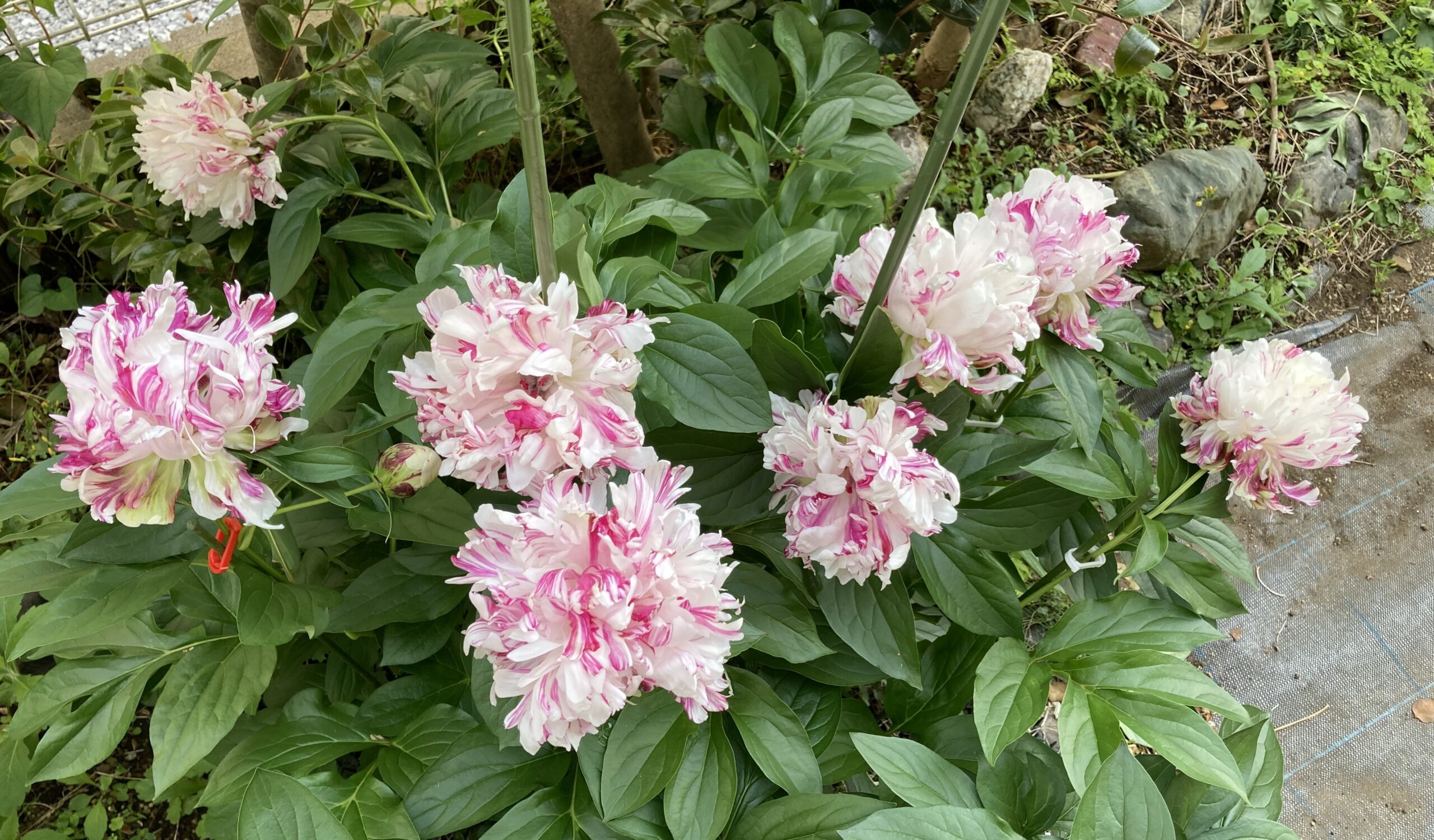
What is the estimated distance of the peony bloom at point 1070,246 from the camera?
93 centimetres

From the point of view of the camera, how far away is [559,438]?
2.29ft

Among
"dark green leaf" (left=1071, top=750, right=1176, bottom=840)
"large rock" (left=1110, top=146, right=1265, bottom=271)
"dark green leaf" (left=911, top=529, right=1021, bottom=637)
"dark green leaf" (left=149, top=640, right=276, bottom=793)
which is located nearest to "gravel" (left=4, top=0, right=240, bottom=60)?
"dark green leaf" (left=149, top=640, right=276, bottom=793)

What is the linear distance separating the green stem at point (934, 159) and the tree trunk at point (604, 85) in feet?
2.67

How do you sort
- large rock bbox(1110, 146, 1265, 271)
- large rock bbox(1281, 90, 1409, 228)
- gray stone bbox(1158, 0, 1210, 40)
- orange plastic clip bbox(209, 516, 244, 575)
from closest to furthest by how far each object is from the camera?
1. orange plastic clip bbox(209, 516, 244, 575)
2. large rock bbox(1110, 146, 1265, 271)
3. large rock bbox(1281, 90, 1409, 228)
4. gray stone bbox(1158, 0, 1210, 40)

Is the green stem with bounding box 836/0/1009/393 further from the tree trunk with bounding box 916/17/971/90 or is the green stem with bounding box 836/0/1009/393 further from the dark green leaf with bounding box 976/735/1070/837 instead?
the tree trunk with bounding box 916/17/971/90

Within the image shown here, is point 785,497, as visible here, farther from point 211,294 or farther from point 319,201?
point 211,294

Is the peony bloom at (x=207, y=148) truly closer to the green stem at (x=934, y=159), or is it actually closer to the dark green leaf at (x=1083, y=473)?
the green stem at (x=934, y=159)

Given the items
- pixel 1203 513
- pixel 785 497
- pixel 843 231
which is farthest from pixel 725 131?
pixel 1203 513

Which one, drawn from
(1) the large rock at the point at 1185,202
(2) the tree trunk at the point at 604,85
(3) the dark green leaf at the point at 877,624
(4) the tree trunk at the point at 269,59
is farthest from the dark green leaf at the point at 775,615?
(1) the large rock at the point at 1185,202

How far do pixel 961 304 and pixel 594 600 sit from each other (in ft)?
1.39

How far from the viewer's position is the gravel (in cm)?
210

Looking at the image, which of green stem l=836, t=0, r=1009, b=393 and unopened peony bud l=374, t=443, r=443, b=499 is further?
unopened peony bud l=374, t=443, r=443, b=499

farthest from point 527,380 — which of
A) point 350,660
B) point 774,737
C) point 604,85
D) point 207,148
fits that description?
point 604,85

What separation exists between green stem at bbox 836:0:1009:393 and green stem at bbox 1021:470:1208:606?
389mm
